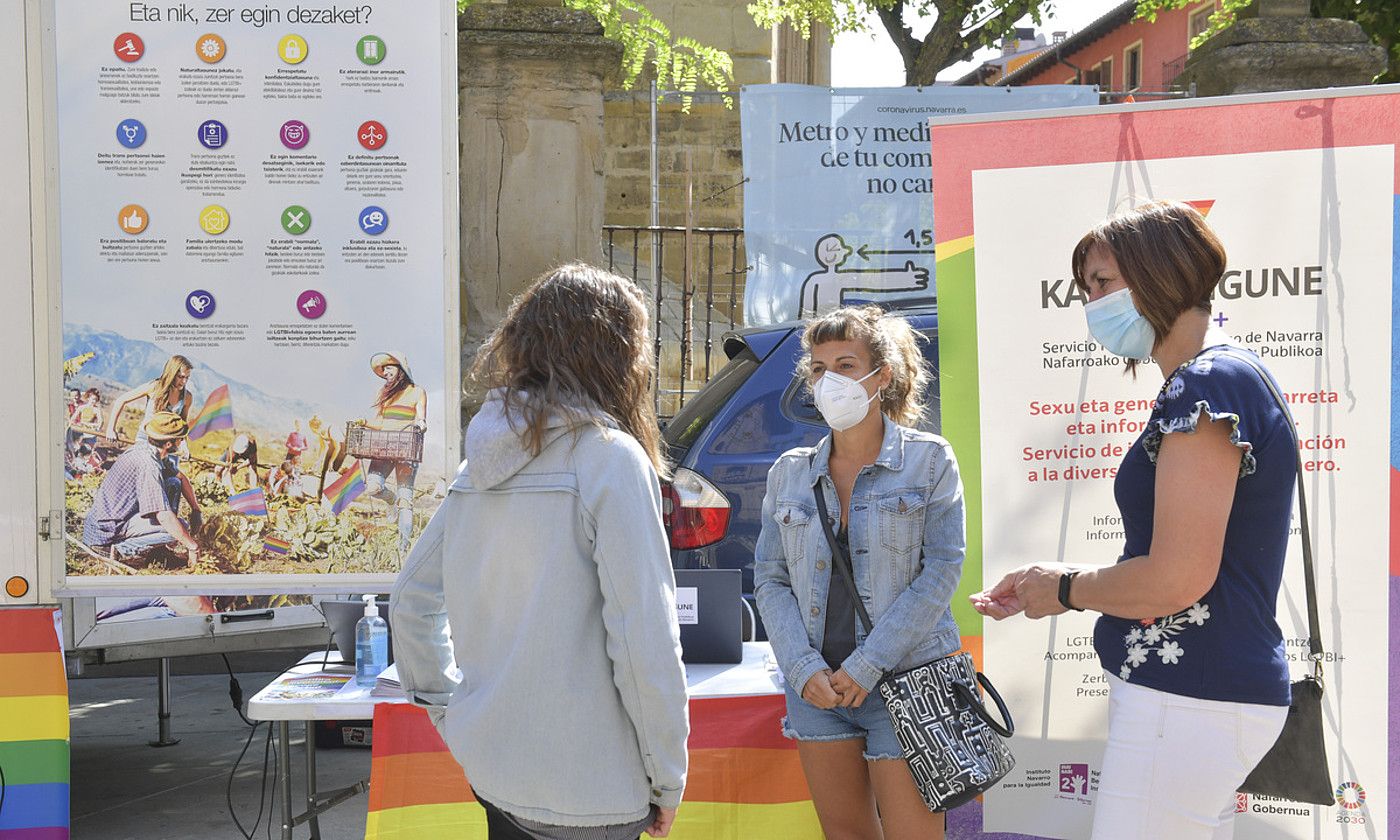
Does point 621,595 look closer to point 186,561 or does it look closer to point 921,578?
point 921,578

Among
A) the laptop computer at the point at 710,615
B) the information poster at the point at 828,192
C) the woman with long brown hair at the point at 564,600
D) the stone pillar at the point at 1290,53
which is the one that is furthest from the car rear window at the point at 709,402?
the stone pillar at the point at 1290,53

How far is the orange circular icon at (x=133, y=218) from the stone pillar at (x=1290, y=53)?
229 inches

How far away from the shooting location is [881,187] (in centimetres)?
735

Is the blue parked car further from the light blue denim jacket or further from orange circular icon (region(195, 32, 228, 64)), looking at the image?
orange circular icon (region(195, 32, 228, 64))

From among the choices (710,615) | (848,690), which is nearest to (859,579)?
(848,690)

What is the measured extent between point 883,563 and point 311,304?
1925 millimetres

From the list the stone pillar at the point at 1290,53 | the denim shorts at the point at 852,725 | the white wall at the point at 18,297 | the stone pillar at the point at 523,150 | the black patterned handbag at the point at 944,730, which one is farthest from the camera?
the stone pillar at the point at 1290,53

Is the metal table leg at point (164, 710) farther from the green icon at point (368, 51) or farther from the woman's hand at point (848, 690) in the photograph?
the woman's hand at point (848, 690)

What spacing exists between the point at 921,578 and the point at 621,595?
43.4 inches

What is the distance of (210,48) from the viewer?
3.90m

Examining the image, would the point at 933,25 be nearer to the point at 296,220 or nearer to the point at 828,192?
the point at 828,192

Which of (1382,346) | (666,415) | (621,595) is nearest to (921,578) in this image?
(621,595)

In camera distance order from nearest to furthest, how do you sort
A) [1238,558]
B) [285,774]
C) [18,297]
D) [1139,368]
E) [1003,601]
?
[1238,558] → [1003,601] → [1139,368] → [285,774] → [18,297]

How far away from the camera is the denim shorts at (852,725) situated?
305 cm
